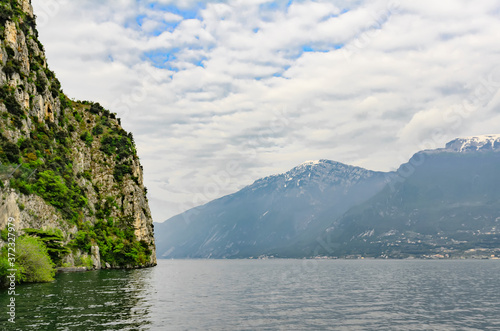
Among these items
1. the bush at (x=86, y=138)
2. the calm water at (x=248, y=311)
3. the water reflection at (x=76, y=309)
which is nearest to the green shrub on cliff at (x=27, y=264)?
the water reflection at (x=76, y=309)

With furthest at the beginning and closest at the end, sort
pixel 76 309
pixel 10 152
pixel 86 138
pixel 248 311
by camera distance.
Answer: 1. pixel 86 138
2. pixel 10 152
3. pixel 248 311
4. pixel 76 309

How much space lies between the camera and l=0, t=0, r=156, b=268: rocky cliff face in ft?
296

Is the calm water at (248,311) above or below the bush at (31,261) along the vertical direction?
below

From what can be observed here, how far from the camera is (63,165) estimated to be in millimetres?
119062

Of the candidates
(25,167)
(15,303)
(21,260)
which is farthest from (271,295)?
(25,167)

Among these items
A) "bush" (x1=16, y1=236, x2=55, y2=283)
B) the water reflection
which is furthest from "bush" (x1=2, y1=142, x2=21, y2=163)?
the water reflection

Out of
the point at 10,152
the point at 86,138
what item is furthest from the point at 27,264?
the point at 86,138

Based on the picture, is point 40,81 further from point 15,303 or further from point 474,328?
point 474,328

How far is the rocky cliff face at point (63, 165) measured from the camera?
3551 inches

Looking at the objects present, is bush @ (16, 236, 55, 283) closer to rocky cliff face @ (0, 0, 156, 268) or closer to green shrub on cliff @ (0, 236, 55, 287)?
green shrub on cliff @ (0, 236, 55, 287)

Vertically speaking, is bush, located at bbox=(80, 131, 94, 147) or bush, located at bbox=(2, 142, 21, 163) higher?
bush, located at bbox=(80, 131, 94, 147)

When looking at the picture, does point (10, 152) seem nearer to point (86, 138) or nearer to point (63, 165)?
point (63, 165)

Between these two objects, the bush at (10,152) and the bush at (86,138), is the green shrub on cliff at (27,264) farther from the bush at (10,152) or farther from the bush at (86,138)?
the bush at (86,138)

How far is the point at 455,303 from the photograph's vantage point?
51125mm
